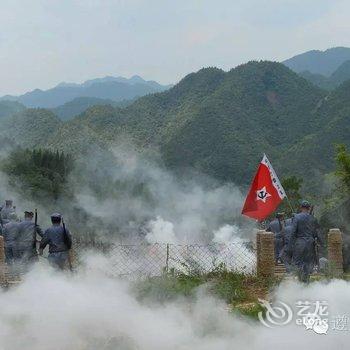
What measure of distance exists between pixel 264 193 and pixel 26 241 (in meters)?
3.88

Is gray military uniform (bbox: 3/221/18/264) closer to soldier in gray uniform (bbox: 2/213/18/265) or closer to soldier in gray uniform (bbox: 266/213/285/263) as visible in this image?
soldier in gray uniform (bbox: 2/213/18/265)

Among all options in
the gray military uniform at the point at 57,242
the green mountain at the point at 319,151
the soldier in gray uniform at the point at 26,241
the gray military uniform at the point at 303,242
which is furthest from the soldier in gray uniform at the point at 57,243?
the green mountain at the point at 319,151

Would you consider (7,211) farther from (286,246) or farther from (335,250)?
(335,250)

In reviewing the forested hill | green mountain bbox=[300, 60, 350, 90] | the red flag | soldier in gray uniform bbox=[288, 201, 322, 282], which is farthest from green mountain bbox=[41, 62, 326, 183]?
soldier in gray uniform bbox=[288, 201, 322, 282]

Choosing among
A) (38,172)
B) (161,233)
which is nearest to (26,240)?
(161,233)

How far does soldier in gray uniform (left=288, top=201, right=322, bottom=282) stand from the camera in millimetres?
9125

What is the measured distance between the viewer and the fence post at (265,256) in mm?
9398

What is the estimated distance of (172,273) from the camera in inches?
367

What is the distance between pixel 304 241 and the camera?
29.9ft

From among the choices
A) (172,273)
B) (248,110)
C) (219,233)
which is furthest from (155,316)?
(248,110)

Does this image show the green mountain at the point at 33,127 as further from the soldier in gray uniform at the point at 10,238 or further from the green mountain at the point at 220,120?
the soldier in gray uniform at the point at 10,238

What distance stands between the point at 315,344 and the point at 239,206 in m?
42.2

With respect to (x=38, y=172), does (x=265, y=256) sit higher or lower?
higher

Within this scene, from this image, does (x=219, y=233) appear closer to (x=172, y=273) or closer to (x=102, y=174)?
(x=102, y=174)
